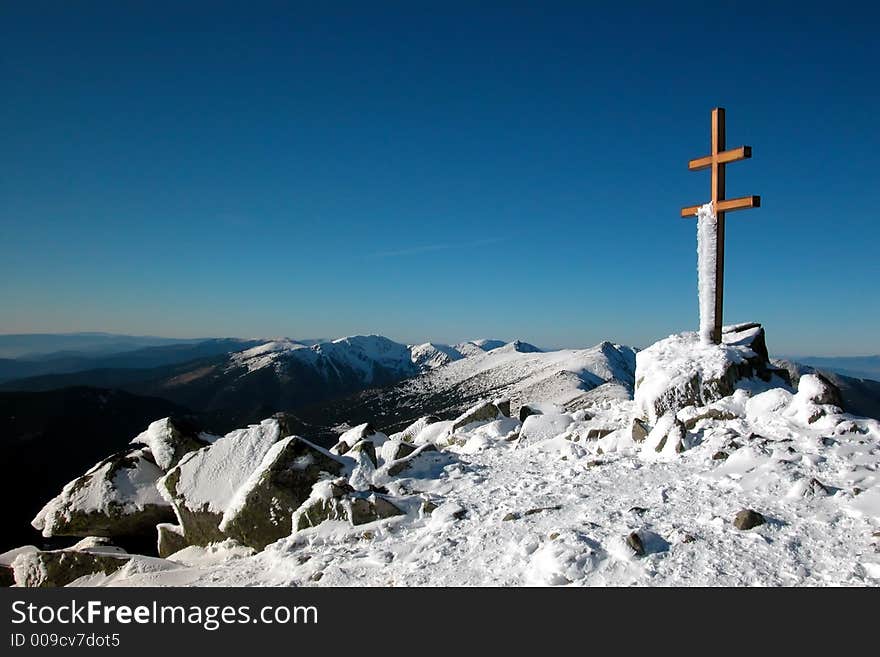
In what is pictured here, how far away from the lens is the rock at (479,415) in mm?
20078

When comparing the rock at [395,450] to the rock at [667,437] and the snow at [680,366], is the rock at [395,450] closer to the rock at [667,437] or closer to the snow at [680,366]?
the rock at [667,437]

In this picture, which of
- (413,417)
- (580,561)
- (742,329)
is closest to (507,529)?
(580,561)

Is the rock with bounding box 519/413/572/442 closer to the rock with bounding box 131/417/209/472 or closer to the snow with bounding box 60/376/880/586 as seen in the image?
the snow with bounding box 60/376/880/586

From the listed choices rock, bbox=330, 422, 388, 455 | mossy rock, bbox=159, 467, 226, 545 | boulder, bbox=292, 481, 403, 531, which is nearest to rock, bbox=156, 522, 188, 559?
mossy rock, bbox=159, 467, 226, 545

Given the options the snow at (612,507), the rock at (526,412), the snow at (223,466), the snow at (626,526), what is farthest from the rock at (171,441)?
the rock at (526,412)

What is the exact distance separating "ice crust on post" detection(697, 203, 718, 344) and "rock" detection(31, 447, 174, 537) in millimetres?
18119

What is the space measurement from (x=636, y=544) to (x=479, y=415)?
12800 millimetres

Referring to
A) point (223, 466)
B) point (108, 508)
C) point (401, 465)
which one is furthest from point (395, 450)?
point (108, 508)

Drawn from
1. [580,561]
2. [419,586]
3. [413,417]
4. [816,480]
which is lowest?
[413,417]

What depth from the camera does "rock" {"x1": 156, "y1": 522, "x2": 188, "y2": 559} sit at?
12.3 metres
